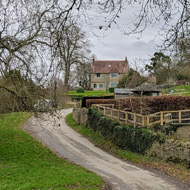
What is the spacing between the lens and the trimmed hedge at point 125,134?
15.7 m

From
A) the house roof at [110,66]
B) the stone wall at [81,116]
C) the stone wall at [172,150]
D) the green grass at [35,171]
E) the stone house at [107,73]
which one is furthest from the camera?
the house roof at [110,66]

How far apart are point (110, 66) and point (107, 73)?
7.47 feet

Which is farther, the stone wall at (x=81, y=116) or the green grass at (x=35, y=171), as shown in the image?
the stone wall at (x=81, y=116)

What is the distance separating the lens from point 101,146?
1948cm

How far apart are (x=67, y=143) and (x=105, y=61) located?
45.8 meters

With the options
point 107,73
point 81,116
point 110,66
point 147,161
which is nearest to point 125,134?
point 147,161

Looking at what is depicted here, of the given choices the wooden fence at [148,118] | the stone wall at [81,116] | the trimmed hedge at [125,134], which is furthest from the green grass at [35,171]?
the stone wall at [81,116]

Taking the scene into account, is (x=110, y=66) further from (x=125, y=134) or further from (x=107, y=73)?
(x=125, y=134)

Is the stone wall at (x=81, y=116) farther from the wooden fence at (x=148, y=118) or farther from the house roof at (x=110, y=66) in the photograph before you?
the house roof at (x=110, y=66)

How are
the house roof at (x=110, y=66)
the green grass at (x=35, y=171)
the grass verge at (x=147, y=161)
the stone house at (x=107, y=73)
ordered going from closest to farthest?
the green grass at (x=35, y=171) → the grass verge at (x=147, y=161) → the stone house at (x=107, y=73) → the house roof at (x=110, y=66)

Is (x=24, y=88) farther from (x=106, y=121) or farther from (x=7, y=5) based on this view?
(x=106, y=121)

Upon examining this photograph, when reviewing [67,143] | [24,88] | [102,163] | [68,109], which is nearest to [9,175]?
[24,88]

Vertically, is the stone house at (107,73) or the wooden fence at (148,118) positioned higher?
the stone house at (107,73)

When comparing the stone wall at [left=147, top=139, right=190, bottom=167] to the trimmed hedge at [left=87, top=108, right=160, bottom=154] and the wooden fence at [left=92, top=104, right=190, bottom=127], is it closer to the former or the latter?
the trimmed hedge at [left=87, top=108, right=160, bottom=154]
